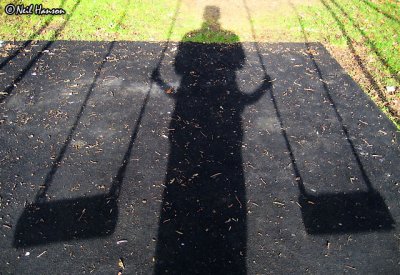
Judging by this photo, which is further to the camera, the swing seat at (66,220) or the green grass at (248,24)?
the green grass at (248,24)

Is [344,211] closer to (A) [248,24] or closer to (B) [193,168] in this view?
(B) [193,168]

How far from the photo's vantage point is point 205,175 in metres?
4.58

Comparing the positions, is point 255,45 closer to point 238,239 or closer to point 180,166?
point 180,166

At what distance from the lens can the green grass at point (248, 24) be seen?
25.2ft

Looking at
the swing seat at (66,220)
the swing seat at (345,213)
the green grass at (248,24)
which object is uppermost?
the green grass at (248,24)

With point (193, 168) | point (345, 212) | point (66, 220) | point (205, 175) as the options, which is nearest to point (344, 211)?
point (345, 212)

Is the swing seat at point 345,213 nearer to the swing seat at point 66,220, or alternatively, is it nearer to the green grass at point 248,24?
the swing seat at point 66,220

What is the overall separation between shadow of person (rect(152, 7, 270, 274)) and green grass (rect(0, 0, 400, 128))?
177 cm

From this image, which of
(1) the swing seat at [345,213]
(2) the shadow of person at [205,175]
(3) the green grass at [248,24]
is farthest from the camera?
(3) the green grass at [248,24]

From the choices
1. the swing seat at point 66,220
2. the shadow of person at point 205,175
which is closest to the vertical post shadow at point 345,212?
the shadow of person at point 205,175

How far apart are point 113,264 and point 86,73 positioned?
4.34 m

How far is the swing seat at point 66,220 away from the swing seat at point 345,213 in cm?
254

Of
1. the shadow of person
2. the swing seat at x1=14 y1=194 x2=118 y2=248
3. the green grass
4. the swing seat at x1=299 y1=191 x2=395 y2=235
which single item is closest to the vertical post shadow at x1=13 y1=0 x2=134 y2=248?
the swing seat at x1=14 y1=194 x2=118 y2=248

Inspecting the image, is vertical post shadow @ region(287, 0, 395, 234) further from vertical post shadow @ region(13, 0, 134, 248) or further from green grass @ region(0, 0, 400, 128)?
green grass @ region(0, 0, 400, 128)
